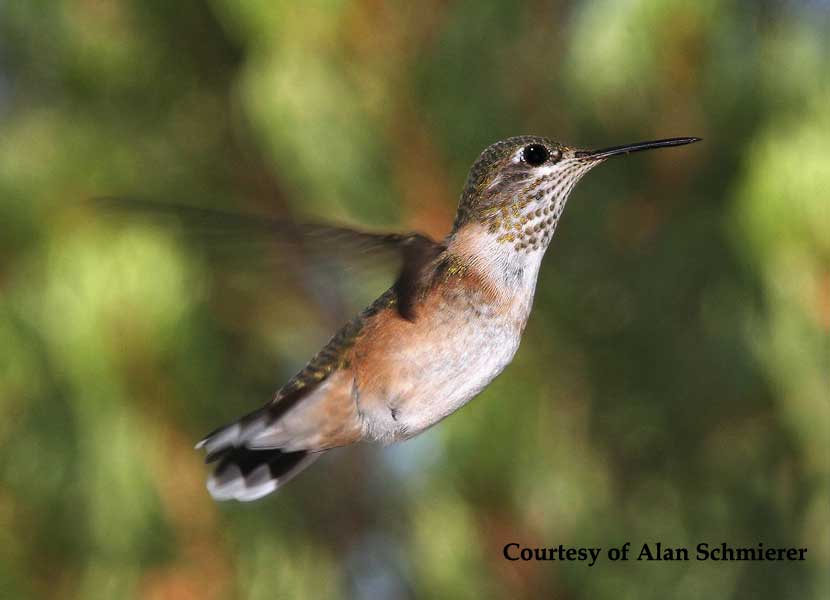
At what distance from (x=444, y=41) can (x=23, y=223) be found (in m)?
1.02

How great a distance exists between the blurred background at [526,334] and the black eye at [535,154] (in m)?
0.68

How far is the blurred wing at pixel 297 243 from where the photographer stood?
0.51m

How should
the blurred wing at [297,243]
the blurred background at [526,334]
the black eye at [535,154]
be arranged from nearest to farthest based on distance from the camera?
the blurred wing at [297,243], the black eye at [535,154], the blurred background at [526,334]

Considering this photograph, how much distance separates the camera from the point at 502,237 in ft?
2.10

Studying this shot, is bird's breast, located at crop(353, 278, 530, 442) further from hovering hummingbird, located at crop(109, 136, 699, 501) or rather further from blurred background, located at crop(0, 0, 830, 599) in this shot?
blurred background, located at crop(0, 0, 830, 599)

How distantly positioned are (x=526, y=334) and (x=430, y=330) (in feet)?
3.97

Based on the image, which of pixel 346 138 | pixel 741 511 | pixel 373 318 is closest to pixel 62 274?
pixel 346 138

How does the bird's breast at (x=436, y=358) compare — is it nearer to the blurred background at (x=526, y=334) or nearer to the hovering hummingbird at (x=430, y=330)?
the hovering hummingbird at (x=430, y=330)

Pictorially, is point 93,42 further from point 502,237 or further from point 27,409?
point 502,237

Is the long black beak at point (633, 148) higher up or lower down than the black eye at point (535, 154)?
lower down

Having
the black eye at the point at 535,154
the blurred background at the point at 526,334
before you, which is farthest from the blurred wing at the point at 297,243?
the blurred background at the point at 526,334

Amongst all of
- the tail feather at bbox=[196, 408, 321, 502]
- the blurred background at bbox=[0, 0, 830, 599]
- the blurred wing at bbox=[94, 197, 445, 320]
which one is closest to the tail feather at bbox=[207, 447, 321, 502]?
the tail feather at bbox=[196, 408, 321, 502]

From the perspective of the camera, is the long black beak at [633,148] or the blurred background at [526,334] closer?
the long black beak at [633,148]

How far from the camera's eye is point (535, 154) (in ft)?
2.13
